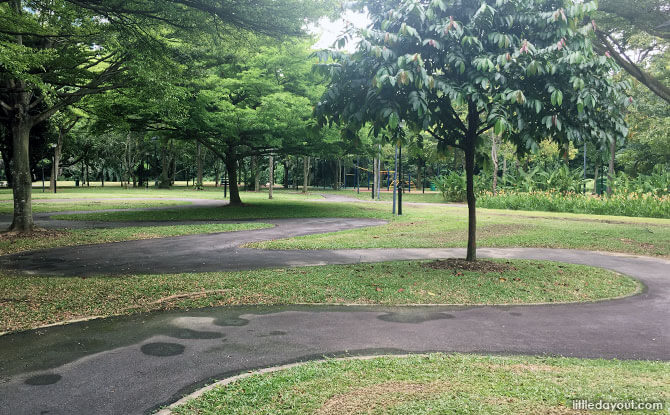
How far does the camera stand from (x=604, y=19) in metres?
13.4

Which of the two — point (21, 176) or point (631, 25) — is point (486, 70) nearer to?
point (631, 25)

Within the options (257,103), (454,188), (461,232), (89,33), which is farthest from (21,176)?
(454,188)

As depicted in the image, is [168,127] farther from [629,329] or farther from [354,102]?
[629,329]

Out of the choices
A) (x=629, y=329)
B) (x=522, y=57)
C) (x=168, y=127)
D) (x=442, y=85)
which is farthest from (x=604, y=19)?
(x=168, y=127)

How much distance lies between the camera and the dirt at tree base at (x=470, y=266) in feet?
29.5

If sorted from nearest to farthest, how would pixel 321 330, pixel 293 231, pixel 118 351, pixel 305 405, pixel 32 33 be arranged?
pixel 305 405 < pixel 118 351 < pixel 321 330 < pixel 32 33 < pixel 293 231

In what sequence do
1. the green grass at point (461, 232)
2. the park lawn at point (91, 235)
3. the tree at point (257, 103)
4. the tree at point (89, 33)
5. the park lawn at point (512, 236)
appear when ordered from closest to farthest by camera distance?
the tree at point (89, 33) < the park lawn at point (91, 235) < the park lawn at point (512, 236) < the green grass at point (461, 232) < the tree at point (257, 103)

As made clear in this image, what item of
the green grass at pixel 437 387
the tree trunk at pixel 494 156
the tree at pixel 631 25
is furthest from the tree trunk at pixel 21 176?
the tree trunk at pixel 494 156

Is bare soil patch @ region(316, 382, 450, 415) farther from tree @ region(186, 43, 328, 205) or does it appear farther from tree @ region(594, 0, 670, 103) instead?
tree @ region(186, 43, 328, 205)

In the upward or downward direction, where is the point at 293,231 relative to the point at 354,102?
downward

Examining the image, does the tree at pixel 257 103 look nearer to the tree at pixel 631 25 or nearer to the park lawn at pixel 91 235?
the park lawn at pixel 91 235

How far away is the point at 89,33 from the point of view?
1252 cm

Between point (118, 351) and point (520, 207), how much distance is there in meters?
23.9

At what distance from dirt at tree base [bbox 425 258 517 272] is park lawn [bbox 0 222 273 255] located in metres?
7.96
